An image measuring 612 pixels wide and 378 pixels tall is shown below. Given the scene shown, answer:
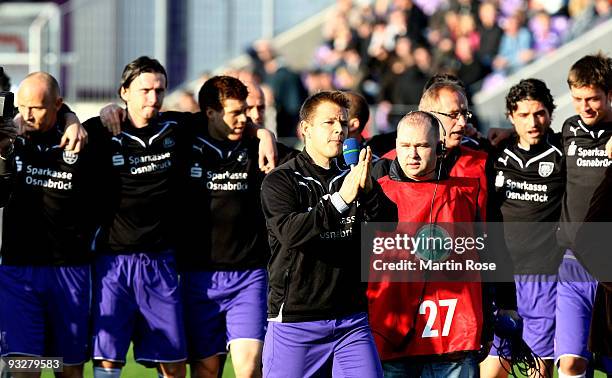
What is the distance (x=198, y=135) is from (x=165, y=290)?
109 cm

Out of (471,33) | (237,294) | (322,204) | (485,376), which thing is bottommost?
(485,376)

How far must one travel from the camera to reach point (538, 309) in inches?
374

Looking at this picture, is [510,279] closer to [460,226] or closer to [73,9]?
[460,226]

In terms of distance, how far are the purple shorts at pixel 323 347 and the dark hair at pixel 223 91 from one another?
2.35 meters

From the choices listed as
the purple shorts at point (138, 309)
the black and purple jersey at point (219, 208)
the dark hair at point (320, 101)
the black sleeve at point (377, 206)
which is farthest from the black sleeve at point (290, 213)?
the purple shorts at point (138, 309)

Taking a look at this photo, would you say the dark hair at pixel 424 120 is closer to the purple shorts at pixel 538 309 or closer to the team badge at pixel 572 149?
the team badge at pixel 572 149

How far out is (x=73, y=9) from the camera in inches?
787

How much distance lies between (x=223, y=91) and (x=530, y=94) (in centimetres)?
209

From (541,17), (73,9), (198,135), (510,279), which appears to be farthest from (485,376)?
(73,9)

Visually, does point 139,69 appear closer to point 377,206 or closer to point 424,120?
point 424,120

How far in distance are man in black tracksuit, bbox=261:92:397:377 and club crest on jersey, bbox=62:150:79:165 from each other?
6.76 ft

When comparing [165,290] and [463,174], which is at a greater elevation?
[463,174]

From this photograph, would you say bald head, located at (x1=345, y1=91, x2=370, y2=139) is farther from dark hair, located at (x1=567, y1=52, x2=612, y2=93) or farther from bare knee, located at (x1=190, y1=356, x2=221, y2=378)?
bare knee, located at (x1=190, y1=356, x2=221, y2=378)

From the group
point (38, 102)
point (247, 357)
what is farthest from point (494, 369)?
point (38, 102)
